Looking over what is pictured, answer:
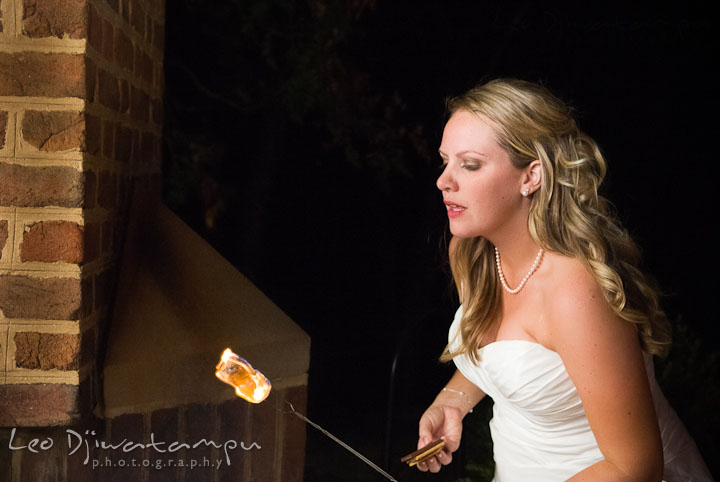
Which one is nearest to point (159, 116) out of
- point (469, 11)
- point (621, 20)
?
point (469, 11)

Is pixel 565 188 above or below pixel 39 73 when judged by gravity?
below

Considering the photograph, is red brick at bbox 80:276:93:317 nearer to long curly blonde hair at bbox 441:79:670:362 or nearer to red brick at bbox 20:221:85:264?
red brick at bbox 20:221:85:264

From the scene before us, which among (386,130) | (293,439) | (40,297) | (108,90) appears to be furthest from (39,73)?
(386,130)

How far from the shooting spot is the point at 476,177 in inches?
69.8

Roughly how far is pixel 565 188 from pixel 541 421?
0.63 meters

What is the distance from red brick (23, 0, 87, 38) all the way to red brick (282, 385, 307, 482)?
1067 mm

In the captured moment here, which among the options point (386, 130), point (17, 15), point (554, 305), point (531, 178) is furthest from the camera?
point (386, 130)

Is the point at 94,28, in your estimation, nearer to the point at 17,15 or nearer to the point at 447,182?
the point at 17,15

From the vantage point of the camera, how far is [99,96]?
1618 millimetres

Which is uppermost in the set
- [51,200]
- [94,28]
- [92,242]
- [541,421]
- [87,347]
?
[94,28]

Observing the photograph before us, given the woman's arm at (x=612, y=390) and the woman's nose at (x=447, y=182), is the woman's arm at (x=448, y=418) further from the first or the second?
the woman's nose at (x=447, y=182)

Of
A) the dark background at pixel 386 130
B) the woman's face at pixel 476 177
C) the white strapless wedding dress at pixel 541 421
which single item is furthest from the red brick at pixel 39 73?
the dark background at pixel 386 130

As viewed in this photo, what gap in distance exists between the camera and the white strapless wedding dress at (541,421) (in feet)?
5.90

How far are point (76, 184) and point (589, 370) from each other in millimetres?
1188
